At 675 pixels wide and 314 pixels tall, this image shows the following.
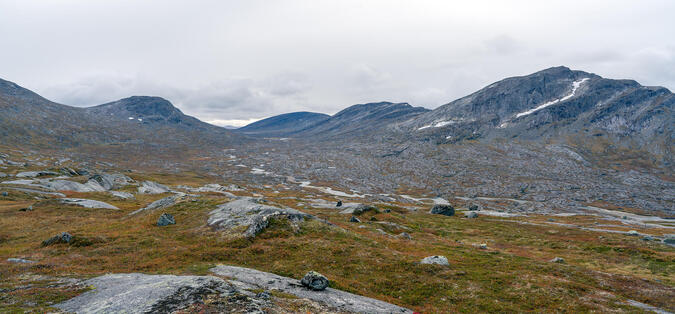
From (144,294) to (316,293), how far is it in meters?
12.5

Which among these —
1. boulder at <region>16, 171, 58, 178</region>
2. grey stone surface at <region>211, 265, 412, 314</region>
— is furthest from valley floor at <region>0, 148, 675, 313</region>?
boulder at <region>16, 171, 58, 178</region>

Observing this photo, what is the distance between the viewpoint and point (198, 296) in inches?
742

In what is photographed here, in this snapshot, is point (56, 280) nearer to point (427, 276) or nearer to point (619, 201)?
point (427, 276)

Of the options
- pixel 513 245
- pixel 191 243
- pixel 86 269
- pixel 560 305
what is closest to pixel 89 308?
pixel 86 269

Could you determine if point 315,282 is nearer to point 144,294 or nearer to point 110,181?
point 144,294

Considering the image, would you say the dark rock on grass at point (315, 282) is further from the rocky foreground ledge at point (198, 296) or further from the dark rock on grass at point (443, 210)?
the dark rock on grass at point (443, 210)

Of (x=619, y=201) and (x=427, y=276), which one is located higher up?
(x=427, y=276)

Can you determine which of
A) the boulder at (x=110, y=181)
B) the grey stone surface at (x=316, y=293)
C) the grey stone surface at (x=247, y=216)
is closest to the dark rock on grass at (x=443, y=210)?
the grey stone surface at (x=247, y=216)

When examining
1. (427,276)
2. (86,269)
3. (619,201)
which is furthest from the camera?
(619,201)

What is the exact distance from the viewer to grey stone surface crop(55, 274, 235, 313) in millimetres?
17750

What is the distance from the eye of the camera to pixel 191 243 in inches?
1550

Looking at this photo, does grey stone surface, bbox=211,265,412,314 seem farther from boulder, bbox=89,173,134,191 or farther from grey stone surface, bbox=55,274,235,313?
boulder, bbox=89,173,134,191

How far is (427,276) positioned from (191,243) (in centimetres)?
3072

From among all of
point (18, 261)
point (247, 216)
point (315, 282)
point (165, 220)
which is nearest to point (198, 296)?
point (315, 282)
